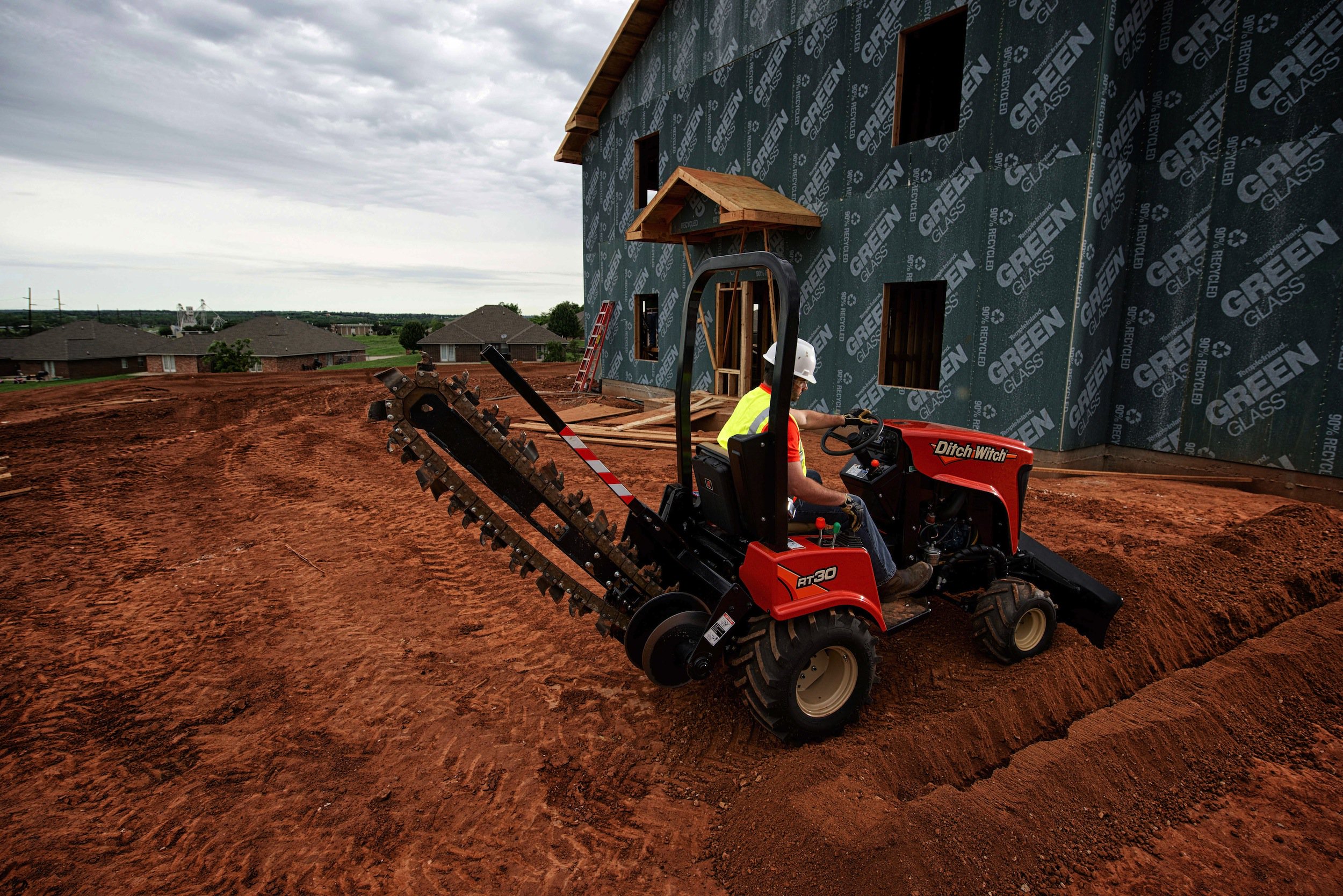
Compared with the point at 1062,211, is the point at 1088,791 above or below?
below

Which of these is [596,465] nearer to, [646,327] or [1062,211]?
[1062,211]

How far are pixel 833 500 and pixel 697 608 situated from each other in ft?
2.97

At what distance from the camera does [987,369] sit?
31.8 feet

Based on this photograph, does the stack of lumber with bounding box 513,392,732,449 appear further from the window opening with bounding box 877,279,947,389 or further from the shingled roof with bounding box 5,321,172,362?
the shingled roof with bounding box 5,321,172,362

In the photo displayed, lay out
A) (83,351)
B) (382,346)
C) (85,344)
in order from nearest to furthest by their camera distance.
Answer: (83,351), (85,344), (382,346)

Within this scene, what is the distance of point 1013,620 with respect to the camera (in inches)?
158

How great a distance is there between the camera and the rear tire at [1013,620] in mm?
4035

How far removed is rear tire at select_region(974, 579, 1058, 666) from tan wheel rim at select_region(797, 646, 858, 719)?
3.75ft

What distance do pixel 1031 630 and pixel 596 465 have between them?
2972 mm

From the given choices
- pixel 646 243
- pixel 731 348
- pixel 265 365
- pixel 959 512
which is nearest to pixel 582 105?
pixel 646 243

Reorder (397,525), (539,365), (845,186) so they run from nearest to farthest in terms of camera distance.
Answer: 1. (397,525)
2. (845,186)
3. (539,365)

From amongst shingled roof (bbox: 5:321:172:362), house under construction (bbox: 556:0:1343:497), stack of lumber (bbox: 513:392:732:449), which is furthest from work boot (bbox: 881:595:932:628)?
shingled roof (bbox: 5:321:172:362)

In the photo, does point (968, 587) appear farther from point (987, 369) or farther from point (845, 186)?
point (845, 186)

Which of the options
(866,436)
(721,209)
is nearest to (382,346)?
(721,209)
